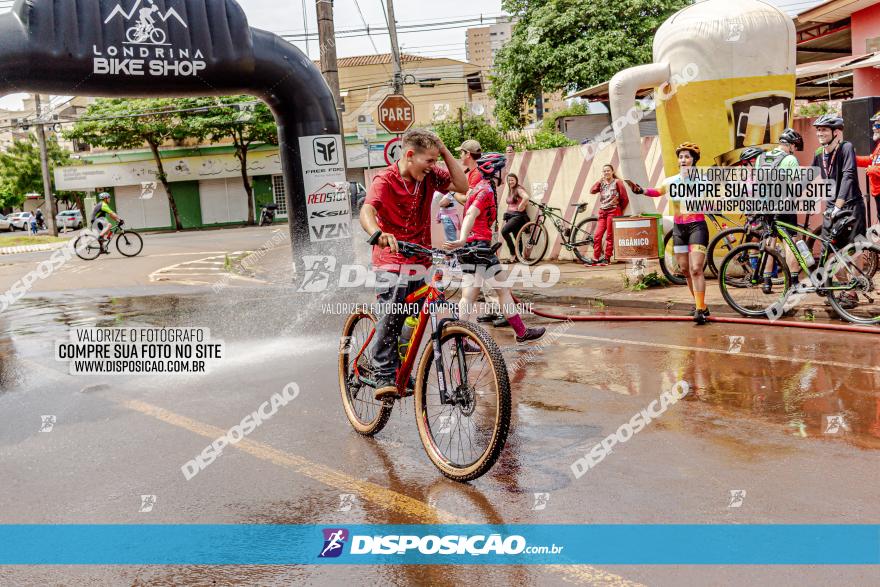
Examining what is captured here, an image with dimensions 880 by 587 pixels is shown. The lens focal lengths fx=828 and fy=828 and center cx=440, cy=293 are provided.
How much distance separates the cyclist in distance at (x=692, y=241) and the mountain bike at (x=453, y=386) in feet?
15.5

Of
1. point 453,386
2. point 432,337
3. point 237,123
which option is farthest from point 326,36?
point 237,123

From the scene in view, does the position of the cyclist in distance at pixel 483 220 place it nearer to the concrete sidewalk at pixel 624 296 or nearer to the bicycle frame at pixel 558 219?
the concrete sidewalk at pixel 624 296

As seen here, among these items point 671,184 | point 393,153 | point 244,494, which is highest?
point 393,153

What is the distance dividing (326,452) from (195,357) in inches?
150

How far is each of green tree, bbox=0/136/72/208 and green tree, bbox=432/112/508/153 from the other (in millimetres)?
43458

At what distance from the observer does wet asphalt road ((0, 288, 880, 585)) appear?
3943 mm

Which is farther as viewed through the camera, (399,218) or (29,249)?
(29,249)

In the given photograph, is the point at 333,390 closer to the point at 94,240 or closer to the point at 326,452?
the point at 326,452

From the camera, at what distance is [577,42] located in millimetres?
38031

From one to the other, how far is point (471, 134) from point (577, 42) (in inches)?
365

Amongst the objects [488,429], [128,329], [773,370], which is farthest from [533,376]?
[128,329]

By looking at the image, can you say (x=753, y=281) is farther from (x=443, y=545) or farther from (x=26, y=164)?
(x=26, y=164)

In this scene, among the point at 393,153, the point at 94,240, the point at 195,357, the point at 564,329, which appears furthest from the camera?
the point at 94,240

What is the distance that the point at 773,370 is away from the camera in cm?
689
